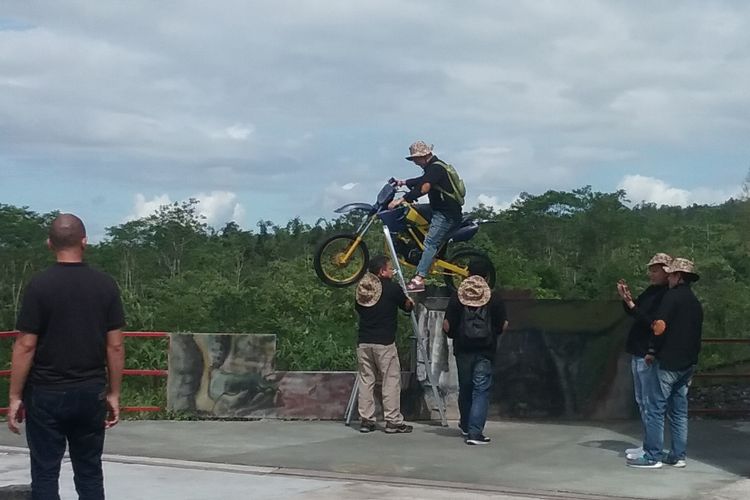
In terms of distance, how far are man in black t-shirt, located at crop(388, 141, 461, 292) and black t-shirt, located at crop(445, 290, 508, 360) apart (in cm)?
114

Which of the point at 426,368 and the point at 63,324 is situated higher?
the point at 63,324

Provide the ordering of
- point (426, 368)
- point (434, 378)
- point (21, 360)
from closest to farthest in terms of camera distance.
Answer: point (21, 360) < point (426, 368) < point (434, 378)

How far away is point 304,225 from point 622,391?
528 inches

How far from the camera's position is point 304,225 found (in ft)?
84.1

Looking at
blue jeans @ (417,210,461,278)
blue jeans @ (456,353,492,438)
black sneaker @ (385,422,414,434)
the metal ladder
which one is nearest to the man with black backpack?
blue jeans @ (456,353,492,438)

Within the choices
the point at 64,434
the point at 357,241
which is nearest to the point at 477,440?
the point at 357,241

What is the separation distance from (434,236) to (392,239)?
690 millimetres

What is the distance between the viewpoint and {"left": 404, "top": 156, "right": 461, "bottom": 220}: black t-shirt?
1210 centimetres

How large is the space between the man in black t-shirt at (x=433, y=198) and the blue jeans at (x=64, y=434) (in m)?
6.64

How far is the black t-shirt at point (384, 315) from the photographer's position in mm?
11812

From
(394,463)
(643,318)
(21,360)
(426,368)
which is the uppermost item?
(643,318)

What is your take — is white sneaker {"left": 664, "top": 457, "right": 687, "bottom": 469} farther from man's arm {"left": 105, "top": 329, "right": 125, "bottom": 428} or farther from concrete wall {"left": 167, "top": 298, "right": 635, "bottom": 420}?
man's arm {"left": 105, "top": 329, "right": 125, "bottom": 428}

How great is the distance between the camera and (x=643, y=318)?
995cm

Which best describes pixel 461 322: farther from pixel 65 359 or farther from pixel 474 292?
pixel 65 359
